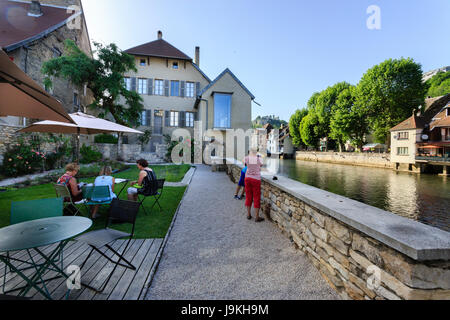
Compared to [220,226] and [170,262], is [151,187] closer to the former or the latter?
[220,226]

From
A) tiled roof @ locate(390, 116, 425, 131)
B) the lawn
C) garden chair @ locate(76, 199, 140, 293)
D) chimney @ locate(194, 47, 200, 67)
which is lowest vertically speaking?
the lawn

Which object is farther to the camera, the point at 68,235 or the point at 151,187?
the point at 151,187

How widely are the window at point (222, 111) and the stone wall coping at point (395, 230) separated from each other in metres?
18.2

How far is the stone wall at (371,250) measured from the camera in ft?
5.12

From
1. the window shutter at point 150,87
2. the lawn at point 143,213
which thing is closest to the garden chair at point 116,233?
the lawn at point 143,213

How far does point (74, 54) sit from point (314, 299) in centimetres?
2180

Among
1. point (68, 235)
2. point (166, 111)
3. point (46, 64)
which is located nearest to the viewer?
point (68, 235)

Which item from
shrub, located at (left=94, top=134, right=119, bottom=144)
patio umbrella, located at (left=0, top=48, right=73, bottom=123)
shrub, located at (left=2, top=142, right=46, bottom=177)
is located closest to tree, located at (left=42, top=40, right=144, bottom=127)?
shrub, located at (left=94, top=134, right=119, bottom=144)

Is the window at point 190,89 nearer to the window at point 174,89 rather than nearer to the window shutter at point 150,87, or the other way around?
the window at point 174,89

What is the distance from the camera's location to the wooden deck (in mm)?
2248

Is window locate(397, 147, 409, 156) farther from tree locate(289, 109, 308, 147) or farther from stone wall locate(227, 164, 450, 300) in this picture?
stone wall locate(227, 164, 450, 300)

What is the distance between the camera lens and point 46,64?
585 inches

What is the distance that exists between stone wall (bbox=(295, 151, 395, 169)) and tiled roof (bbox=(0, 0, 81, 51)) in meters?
38.4
